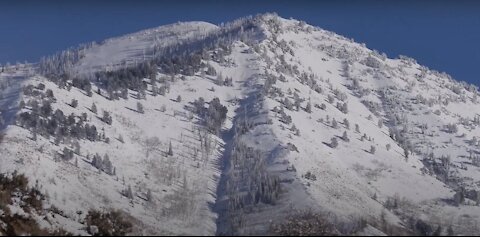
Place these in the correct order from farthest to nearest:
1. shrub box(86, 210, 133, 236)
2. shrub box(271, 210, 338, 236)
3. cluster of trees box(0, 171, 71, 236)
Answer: shrub box(86, 210, 133, 236) → shrub box(271, 210, 338, 236) → cluster of trees box(0, 171, 71, 236)

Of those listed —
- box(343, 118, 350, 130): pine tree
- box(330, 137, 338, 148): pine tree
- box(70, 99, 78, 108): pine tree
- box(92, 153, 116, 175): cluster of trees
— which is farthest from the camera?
box(343, 118, 350, 130): pine tree

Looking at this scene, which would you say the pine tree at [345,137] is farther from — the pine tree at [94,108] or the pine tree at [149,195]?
the pine tree at [149,195]

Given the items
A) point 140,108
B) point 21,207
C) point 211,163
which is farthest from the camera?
point 140,108

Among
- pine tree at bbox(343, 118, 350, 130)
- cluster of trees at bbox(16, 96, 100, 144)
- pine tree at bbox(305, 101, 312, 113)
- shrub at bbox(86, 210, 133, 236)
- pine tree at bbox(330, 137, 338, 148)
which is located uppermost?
pine tree at bbox(305, 101, 312, 113)

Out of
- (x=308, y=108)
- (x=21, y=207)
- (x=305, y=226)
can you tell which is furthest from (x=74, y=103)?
(x=305, y=226)

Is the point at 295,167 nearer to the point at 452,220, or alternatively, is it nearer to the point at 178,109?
the point at 452,220

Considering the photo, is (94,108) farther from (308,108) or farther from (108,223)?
(108,223)

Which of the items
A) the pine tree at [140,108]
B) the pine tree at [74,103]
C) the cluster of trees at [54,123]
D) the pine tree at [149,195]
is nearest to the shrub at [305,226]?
the pine tree at [149,195]

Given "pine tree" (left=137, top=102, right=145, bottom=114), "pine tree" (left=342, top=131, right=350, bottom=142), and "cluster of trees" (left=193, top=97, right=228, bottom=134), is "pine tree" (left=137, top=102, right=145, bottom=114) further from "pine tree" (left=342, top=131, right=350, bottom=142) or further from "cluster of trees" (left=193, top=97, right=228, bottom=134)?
"pine tree" (left=342, top=131, right=350, bottom=142)

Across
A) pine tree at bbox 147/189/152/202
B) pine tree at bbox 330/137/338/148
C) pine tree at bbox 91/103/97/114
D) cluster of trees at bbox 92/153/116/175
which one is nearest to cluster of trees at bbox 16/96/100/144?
pine tree at bbox 91/103/97/114
